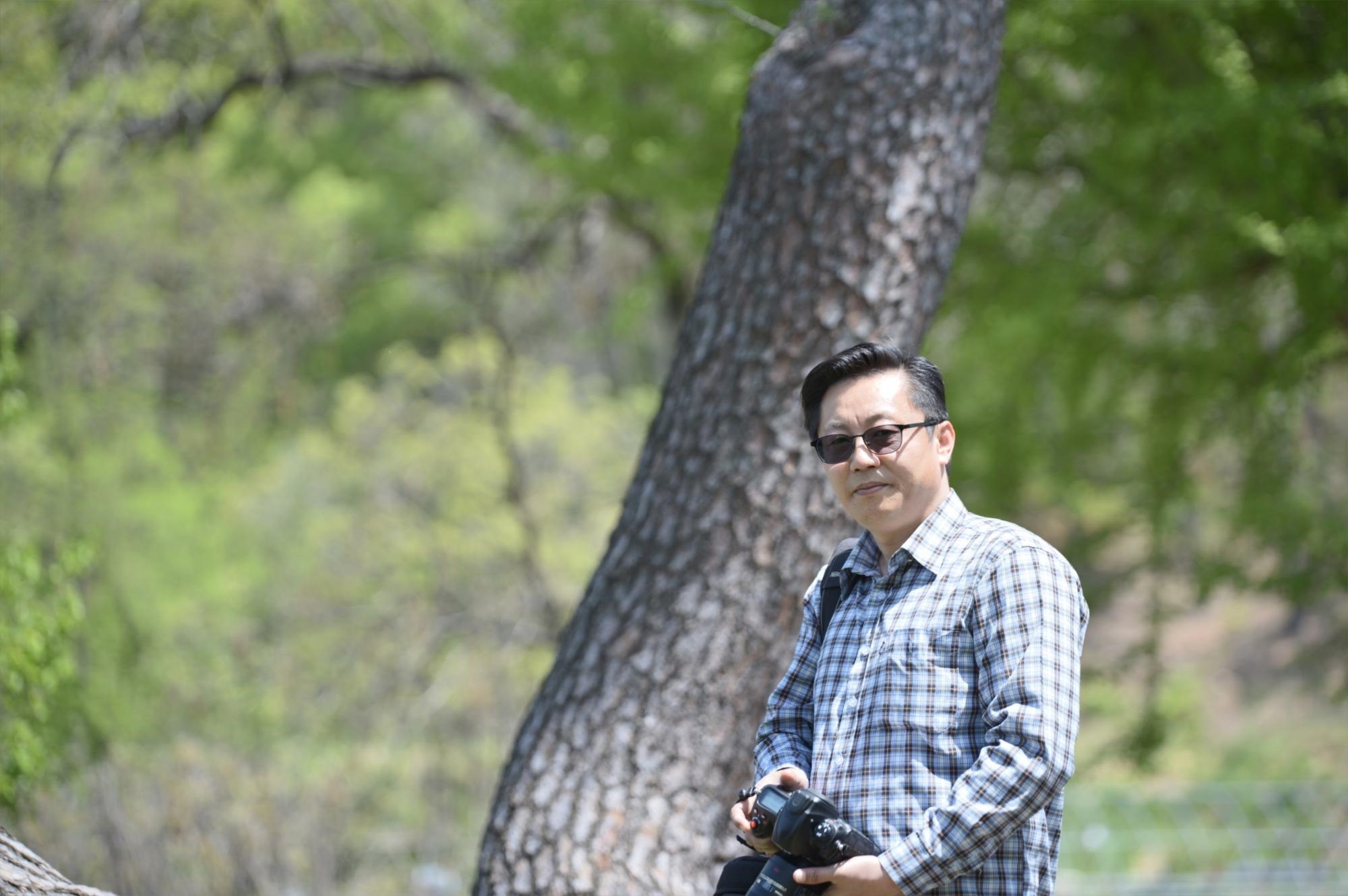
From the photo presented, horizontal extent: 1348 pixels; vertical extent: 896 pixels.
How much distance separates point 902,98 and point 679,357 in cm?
106

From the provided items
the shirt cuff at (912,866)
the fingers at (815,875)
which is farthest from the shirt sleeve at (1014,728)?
the fingers at (815,875)

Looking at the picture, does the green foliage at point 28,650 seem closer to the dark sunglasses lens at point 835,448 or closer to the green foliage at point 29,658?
the green foliage at point 29,658

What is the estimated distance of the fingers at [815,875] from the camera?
7.10 feet

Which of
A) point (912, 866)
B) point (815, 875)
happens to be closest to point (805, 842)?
point (815, 875)

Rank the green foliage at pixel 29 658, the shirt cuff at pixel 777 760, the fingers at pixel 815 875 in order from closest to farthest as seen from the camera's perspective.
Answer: the fingers at pixel 815 875 < the shirt cuff at pixel 777 760 < the green foliage at pixel 29 658

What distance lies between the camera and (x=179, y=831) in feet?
20.7

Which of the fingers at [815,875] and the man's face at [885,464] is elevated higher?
the man's face at [885,464]

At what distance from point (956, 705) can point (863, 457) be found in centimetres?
48

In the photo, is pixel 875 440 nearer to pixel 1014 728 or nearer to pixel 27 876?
pixel 1014 728

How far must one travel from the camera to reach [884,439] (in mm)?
2387

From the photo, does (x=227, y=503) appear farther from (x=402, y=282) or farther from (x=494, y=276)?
(x=402, y=282)

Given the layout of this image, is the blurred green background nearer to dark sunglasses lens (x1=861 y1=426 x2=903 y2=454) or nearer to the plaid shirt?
the plaid shirt

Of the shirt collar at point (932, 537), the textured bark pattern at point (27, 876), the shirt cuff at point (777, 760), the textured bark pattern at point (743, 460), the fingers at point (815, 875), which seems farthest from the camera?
the textured bark pattern at point (743, 460)

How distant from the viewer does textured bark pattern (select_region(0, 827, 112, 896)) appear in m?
2.71
